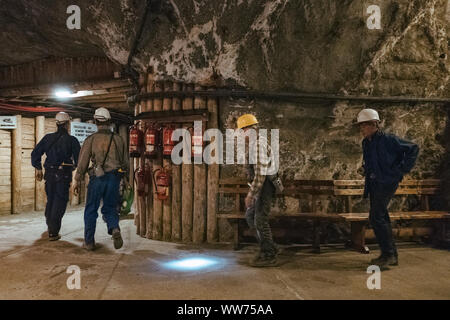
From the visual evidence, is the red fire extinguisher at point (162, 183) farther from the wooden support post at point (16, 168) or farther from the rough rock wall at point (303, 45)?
the wooden support post at point (16, 168)

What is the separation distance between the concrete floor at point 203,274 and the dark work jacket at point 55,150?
4.64 ft

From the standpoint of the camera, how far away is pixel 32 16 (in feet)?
19.7

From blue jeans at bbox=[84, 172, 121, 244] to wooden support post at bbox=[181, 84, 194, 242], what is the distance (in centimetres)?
→ 114

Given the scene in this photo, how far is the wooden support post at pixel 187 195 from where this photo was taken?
5.67 metres

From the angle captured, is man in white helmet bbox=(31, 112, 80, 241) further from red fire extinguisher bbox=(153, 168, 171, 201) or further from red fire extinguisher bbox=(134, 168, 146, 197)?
red fire extinguisher bbox=(153, 168, 171, 201)

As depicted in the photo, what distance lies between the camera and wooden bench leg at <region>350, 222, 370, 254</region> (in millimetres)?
5133

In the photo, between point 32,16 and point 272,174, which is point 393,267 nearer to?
point 272,174

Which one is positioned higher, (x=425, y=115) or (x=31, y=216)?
(x=425, y=115)

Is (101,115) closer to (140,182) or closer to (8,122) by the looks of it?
(140,182)

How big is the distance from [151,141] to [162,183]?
2.46 ft

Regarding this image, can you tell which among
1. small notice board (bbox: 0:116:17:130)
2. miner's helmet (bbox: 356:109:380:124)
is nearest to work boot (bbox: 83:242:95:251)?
miner's helmet (bbox: 356:109:380:124)

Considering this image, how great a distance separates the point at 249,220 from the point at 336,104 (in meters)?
2.59

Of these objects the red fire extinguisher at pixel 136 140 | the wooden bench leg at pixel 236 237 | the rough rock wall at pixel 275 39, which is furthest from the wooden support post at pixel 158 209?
the wooden bench leg at pixel 236 237
